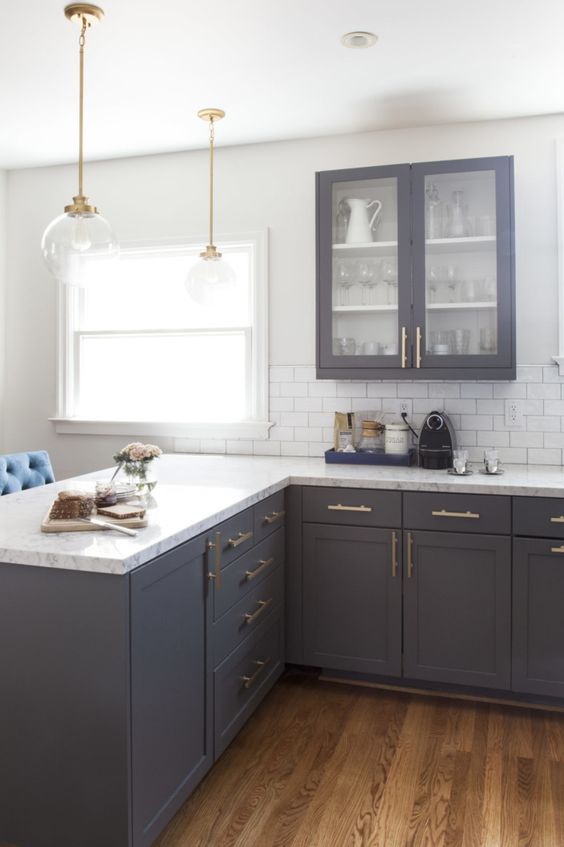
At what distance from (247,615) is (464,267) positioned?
1847 mm

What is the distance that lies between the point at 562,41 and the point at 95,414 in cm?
304

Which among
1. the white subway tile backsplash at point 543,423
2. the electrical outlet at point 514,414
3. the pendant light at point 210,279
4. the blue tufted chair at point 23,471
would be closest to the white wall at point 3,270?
the blue tufted chair at point 23,471

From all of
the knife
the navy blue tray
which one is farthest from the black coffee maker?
the knife

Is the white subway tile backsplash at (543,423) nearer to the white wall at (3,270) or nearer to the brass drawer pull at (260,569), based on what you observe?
the brass drawer pull at (260,569)

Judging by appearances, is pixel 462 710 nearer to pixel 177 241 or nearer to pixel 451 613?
pixel 451 613

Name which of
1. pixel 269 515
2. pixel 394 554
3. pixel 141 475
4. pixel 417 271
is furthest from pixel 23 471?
pixel 417 271

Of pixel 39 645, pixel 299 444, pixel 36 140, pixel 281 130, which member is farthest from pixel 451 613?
pixel 36 140

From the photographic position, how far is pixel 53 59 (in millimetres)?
2828

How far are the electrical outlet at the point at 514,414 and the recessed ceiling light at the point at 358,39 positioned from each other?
5.77 ft

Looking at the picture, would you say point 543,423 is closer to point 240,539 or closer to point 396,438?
point 396,438

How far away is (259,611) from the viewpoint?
267cm

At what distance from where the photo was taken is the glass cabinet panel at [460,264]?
3174 millimetres

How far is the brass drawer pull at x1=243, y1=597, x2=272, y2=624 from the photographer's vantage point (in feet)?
8.43

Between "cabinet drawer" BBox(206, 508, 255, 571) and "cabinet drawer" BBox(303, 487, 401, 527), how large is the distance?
0.48 metres
